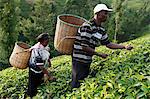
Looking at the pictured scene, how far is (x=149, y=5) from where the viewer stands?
2542 inches

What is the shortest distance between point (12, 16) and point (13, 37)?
7.08 ft

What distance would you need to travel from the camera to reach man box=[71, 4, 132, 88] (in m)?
6.73

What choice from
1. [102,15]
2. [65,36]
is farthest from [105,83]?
[65,36]

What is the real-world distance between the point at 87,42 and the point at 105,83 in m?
→ 1.14

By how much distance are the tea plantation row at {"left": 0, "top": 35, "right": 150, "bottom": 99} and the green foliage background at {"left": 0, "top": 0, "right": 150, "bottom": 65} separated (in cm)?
2602

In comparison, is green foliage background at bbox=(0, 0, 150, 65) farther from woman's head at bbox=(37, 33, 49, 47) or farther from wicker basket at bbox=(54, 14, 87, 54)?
wicker basket at bbox=(54, 14, 87, 54)

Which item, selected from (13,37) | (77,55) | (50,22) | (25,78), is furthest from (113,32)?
(77,55)

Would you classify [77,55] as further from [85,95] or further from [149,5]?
[149,5]

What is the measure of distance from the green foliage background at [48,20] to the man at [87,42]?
1146 inches

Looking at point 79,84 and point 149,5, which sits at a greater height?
point 79,84

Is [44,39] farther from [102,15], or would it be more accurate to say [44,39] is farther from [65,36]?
[102,15]

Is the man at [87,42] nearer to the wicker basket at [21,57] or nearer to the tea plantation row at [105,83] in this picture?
the tea plantation row at [105,83]

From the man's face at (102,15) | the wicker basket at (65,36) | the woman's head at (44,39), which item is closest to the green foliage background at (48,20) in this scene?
the woman's head at (44,39)

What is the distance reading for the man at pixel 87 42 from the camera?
6734 mm
